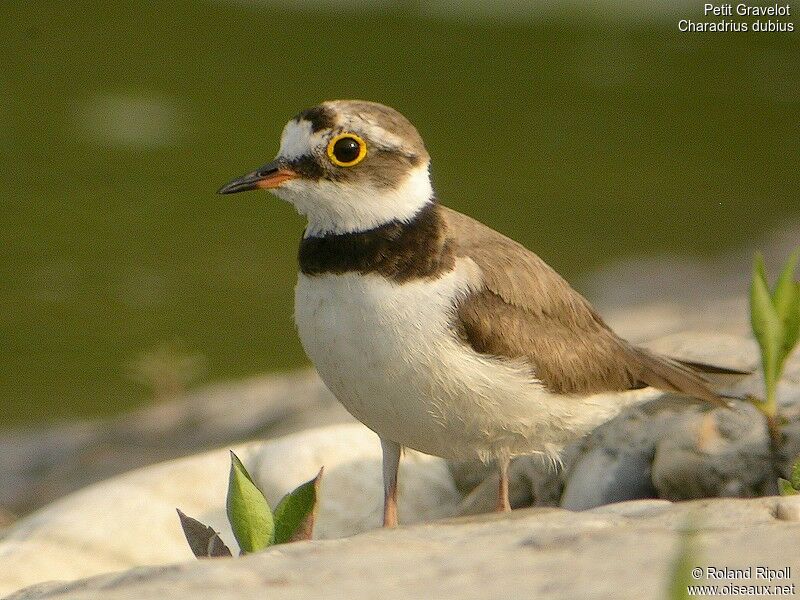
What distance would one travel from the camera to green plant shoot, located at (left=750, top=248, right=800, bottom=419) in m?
4.68

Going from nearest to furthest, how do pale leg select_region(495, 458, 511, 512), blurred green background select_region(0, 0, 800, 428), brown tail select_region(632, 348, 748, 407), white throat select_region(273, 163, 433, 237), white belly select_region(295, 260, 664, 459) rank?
white belly select_region(295, 260, 664, 459) < white throat select_region(273, 163, 433, 237) < pale leg select_region(495, 458, 511, 512) < brown tail select_region(632, 348, 748, 407) < blurred green background select_region(0, 0, 800, 428)

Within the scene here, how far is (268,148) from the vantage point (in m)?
14.0

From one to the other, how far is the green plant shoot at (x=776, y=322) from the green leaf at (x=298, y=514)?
5.43 feet

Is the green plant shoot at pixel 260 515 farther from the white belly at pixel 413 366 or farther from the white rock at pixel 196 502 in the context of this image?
the white rock at pixel 196 502

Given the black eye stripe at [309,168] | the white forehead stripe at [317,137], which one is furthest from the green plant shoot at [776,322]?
the black eye stripe at [309,168]

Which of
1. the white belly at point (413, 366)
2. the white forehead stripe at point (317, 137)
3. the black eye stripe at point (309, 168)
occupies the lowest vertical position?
the white belly at point (413, 366)

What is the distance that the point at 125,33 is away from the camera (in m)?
16.8

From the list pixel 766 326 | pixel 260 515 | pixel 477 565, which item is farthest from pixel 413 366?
pixel 477 565

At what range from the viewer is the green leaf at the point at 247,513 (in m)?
4.17

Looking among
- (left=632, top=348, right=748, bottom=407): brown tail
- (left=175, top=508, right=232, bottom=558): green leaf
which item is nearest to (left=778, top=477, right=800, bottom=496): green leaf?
(left=632, top=348, right=748, bottom=407): brown tail

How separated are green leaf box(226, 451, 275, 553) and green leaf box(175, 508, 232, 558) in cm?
11

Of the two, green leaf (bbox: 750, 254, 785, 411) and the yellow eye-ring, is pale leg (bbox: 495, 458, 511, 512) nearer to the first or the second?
green leaf (bbox: 750, 254, 785, 411)

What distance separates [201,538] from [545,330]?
1735 mm

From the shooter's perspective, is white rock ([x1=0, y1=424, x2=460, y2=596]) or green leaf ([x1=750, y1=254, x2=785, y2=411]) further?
white rock ([x1=0, y1=424, x2=460, y2=596])
